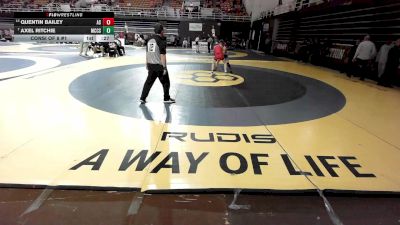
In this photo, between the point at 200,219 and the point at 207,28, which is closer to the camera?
the point at 200,219

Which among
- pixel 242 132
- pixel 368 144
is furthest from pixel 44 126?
pixel 368 144

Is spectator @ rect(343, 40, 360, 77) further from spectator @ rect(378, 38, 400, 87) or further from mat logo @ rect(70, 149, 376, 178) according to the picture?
mat logo @ rect(70, 149, 376, 178)

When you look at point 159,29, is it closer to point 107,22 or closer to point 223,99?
point 107,22

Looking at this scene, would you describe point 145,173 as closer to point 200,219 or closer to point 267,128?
point 200,219

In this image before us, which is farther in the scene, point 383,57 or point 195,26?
point 195,26

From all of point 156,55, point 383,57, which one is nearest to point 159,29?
point 156,55

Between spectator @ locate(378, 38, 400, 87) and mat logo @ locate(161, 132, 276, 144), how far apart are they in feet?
23.2

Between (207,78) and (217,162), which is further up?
(207,78)

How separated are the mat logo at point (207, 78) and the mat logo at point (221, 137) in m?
4.25

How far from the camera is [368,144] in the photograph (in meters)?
4.31

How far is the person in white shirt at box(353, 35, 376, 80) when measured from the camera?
10023 mm

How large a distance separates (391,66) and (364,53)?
1034 millimetres

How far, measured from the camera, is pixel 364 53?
398 inches

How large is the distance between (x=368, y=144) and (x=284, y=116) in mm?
1550
